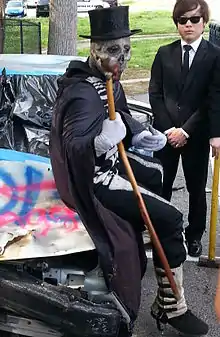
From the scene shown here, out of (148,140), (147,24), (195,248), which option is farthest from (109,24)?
(147,24)

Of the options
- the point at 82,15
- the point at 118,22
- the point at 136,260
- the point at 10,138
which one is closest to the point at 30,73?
the point at 10,138

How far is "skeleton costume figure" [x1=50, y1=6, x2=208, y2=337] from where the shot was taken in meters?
3.16

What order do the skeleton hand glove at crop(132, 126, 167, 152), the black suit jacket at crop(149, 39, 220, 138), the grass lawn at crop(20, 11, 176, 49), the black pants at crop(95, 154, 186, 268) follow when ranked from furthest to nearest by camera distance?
the grass lawn at crop(20, 11, 176, 49) < the black suit jacket at crop(149, 39, 220, 138) < the skeleton hand glove at crop(132, 126, 167, 152) < the black pants at crop(95, 154, 186, 268)

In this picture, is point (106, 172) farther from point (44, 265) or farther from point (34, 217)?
point (44, 265)

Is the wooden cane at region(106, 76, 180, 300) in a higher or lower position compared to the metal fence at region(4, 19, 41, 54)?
higher

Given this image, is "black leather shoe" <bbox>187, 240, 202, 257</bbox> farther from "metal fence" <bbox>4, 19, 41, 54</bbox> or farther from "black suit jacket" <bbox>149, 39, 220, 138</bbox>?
"metal fence" <bbox>4, 19, 41, 54</bbox>

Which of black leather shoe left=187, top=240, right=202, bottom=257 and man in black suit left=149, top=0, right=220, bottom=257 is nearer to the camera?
man in black suit left=149, top=0, right=220, bottom=257

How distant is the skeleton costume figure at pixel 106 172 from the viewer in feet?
10.4

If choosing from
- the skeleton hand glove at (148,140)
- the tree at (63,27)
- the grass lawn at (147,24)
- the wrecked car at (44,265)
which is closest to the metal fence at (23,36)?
the tree at (63,27)

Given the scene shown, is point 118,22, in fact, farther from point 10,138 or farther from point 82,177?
point 10,138

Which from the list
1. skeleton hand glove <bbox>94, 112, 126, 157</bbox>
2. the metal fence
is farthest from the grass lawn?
skeleton hand glove <bbox>94, 112, 126, 157</bbox>

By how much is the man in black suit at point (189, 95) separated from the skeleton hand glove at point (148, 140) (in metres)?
0.74

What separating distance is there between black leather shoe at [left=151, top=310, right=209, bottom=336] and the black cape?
507 mm

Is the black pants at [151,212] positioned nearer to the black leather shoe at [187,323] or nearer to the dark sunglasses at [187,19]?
the black leather shoe at [187,323]
